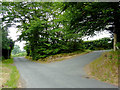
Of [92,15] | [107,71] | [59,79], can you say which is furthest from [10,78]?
[92,15]

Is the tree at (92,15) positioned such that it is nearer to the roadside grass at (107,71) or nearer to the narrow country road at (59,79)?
the roadside grass at (107,71)

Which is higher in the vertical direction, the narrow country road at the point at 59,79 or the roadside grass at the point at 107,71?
the roadside grass at the point at 107,71

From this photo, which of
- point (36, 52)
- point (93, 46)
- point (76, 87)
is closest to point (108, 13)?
point (76, 87)

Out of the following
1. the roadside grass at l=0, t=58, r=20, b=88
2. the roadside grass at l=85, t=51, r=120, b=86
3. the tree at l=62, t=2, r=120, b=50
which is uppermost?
the tree at l=62, t=2, r=120, b=50

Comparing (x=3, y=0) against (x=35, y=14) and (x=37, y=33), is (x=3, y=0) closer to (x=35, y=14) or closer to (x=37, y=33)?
(x=35, y=14)

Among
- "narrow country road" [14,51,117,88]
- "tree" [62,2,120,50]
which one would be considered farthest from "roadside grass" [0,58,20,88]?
"tree" [62,2,120,50]

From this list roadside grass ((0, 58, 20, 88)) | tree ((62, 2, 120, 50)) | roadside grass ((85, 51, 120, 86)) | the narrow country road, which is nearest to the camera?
the narrow country road

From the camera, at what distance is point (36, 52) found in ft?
49.1

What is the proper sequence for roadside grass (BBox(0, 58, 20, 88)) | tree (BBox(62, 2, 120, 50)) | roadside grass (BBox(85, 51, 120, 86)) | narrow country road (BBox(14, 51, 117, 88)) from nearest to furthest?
narrow country road (BBox(14, 51, 117, 88)), roadside grass (BBox(0, 58, 20, 88)), roadside grass (BBox(85, 51, 120, 86)), tree (BBox(62, 2, 120, 50))

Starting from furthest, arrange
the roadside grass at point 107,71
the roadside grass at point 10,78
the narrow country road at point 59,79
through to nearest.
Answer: the roadside grass at point 107,71
the roadside grass at point 10,78
the narrow country road at point 59,79

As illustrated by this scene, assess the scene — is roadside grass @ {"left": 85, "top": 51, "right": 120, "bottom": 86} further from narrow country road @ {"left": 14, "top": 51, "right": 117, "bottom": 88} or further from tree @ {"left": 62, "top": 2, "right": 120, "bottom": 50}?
tree @ {"left": 62, "top": 2, "right": 120, "bottom": 50}

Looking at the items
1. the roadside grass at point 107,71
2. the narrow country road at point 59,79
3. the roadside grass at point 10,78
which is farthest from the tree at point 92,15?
the roadside grass at point 10,78

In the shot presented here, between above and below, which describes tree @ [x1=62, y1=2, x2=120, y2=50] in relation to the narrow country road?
above

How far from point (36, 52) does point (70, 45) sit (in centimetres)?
540
